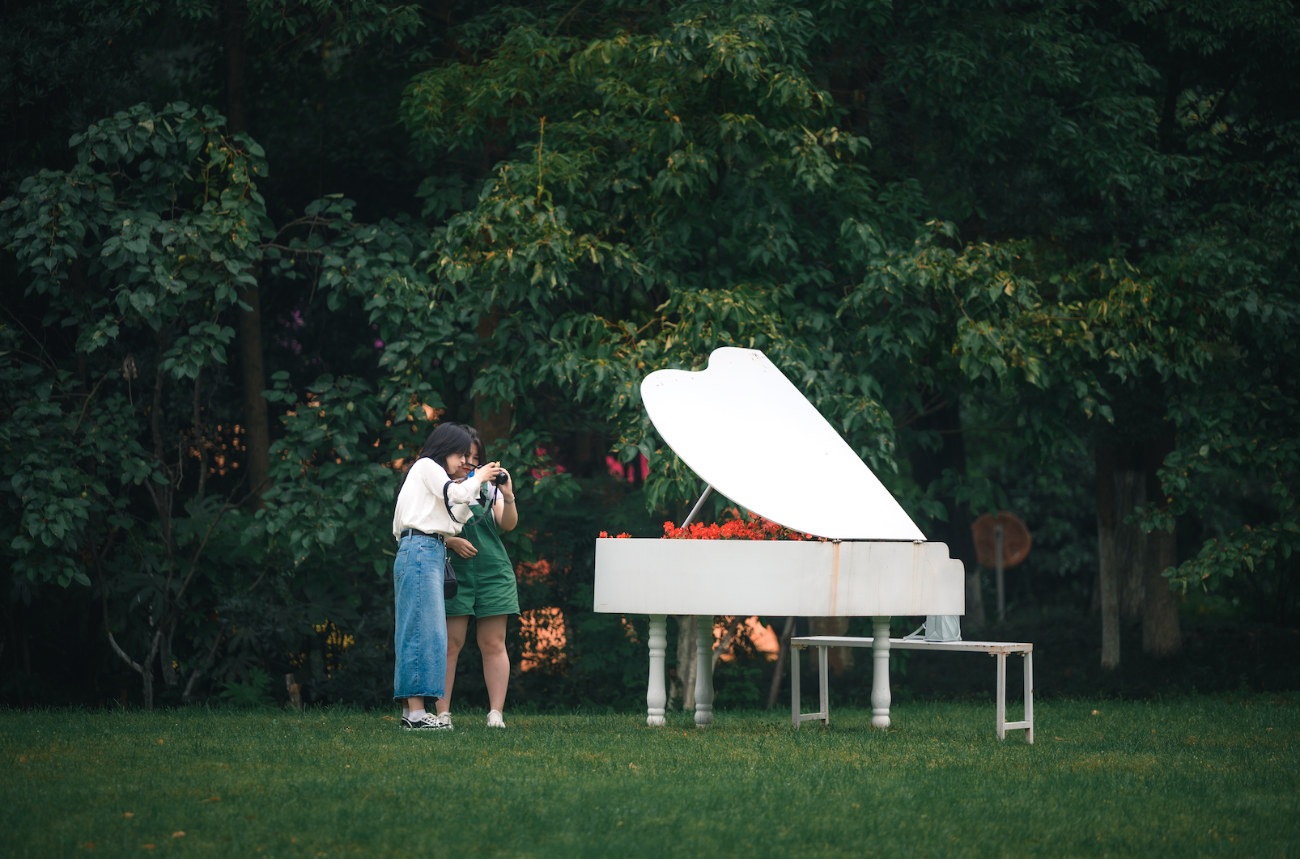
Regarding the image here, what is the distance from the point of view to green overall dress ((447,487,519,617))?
8.04 meters

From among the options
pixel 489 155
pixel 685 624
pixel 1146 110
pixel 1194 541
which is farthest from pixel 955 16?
pixel 1194 541

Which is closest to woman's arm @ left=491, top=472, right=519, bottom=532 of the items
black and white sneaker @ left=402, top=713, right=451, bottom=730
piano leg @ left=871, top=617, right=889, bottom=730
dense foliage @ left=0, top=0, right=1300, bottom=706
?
black and white sneaker @ left=402, top=713, right=451, bottom=730

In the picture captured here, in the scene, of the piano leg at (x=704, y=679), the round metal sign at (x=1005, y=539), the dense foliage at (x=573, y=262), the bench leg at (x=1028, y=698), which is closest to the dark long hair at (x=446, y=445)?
the piano leg at (x=704, y=679)

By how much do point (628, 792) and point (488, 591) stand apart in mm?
2560

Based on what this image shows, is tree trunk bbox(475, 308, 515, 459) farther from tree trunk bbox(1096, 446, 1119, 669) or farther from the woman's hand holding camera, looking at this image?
tree trunk bbox(1096, 446, 1119, 669)

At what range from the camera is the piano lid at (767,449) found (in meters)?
7.66

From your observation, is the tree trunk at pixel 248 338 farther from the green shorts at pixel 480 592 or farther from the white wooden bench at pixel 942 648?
the white wooden bench at pixel 942 648

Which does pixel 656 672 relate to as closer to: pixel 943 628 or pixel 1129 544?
pixel 943 628

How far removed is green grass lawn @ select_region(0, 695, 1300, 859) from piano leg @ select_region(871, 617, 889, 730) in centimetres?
12

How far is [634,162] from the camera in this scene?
10.5 m

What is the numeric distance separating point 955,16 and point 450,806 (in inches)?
334

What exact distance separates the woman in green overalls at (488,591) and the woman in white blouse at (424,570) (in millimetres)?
321

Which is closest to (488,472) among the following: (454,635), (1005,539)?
(454,635)

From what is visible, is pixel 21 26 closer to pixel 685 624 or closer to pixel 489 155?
pixel 489 155
